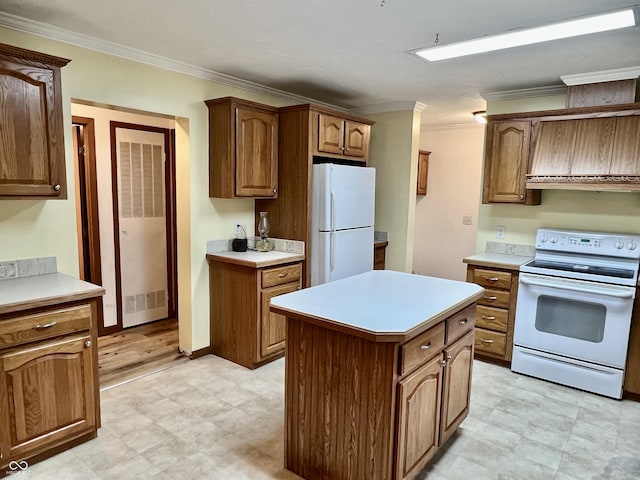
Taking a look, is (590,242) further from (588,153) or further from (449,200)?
(449,200)

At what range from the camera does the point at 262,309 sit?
3320 millimetres

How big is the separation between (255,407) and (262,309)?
0.78m

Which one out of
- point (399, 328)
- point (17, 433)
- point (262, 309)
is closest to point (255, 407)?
point (262, 309)

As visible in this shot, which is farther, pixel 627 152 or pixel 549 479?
pixel 627 152

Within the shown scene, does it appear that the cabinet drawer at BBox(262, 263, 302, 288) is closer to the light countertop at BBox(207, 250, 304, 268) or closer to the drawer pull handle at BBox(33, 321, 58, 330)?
the light countertop at BBox(207, 250, 304, 268)

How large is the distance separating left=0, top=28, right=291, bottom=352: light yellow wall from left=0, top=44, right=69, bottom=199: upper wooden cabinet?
348mm

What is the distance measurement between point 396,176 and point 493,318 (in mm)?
1853

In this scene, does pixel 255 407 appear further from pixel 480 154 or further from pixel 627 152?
pixel 480 154

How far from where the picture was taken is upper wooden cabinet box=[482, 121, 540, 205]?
3.57 metres

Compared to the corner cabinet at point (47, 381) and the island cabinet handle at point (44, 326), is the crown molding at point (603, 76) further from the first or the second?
the island cabinet handle at point (44, 326)

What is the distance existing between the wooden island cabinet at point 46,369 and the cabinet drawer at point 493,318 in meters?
2.96

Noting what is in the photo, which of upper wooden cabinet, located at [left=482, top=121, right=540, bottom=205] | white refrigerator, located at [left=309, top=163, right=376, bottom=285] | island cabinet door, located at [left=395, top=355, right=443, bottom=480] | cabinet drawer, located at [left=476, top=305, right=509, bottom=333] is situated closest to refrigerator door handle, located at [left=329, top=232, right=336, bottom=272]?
white refrigerator, located at [left=309, top=163, right=376, bottom=285]

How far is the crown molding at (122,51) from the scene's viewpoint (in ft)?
7.87

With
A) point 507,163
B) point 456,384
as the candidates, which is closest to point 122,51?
point 456,384
